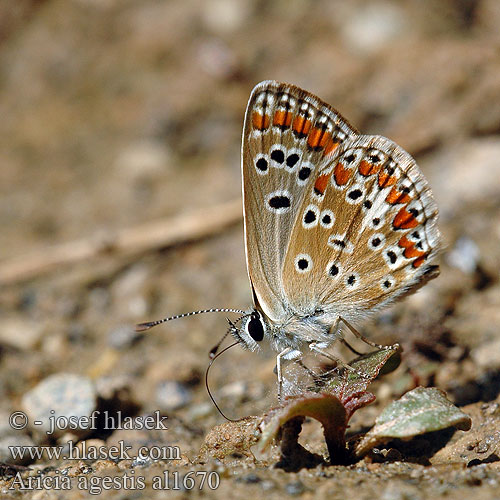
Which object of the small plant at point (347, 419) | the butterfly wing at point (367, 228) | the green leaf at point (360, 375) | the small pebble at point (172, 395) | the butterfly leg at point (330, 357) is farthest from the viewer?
the small pebble at point (172, 395)

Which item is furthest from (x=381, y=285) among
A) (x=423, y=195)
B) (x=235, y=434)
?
(x=235, y=434)

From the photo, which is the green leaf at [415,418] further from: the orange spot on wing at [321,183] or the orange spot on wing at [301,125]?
the orange spot on wing at [301,125]

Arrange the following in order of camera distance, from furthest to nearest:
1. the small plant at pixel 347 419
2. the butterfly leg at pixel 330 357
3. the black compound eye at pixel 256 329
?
the black compound eye at pixel 256 329, the butterfly leg at pixel 330 357, the small plant at pixel 347 419

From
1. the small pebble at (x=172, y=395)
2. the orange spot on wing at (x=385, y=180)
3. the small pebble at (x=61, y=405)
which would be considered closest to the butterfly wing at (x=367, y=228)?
the orange spot on wing at (x=385, y=180)

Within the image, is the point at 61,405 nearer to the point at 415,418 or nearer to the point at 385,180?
the point at 415,418

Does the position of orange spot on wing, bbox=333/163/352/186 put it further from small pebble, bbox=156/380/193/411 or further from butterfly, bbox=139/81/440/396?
small pebble, bbox=156/380/193/411

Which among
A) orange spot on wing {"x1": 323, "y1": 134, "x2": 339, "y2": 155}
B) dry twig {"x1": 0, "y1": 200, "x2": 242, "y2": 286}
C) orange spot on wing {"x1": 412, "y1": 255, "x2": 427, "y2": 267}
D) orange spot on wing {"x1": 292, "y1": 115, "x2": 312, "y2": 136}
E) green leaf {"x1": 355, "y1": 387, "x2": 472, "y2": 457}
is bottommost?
green leaf {"x1": 355, "y1": 387, "x2": 472, "y2": 457}

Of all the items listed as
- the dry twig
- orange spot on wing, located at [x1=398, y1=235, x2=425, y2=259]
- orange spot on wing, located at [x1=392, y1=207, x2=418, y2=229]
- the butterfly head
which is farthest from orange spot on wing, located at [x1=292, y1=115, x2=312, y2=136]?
the dry twig
